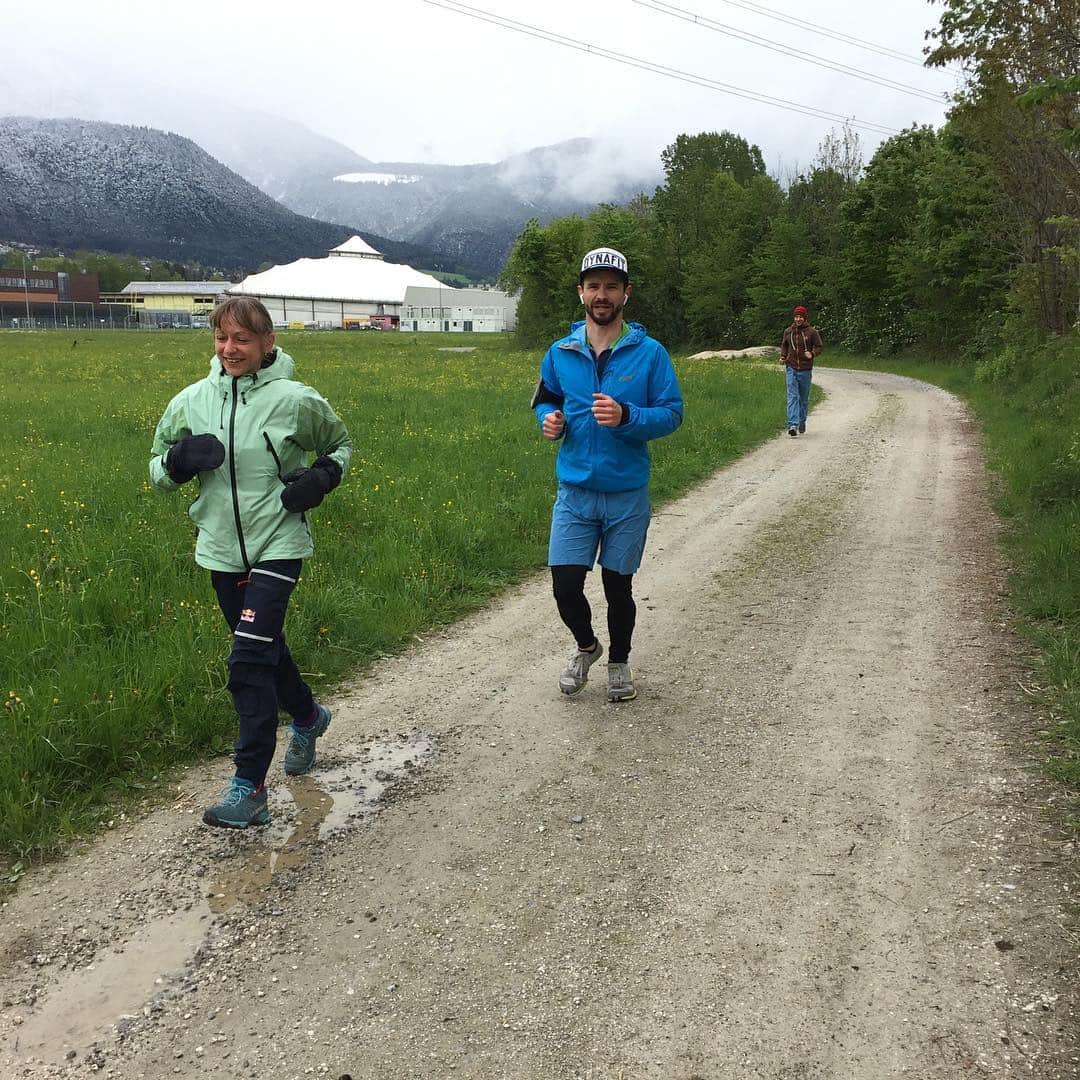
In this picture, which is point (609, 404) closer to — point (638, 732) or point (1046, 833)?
point (638, 732)

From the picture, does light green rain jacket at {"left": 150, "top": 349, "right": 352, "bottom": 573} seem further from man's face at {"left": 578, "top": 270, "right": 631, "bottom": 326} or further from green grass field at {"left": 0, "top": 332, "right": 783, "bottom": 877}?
man's face at {"left": 578, "top": 270, "right": 631, "bottom": 326}

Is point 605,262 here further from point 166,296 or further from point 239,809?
point 166,296

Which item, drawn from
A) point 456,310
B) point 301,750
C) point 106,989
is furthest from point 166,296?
point 106,989

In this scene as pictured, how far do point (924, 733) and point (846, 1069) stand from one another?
2.35m

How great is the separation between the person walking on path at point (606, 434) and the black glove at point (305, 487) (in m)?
1.23

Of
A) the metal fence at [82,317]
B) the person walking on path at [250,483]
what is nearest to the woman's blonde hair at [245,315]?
the person walking on path at [250,483]

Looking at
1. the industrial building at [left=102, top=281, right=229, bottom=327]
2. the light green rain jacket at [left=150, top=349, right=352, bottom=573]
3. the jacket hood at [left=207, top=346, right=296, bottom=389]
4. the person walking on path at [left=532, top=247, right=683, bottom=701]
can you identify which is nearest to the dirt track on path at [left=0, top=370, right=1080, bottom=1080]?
the person walking on path at [left=532, top=247, right=683, bottom=701]

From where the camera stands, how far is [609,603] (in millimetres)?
5039

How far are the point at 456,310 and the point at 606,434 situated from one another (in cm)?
16598

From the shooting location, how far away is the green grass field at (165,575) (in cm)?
417

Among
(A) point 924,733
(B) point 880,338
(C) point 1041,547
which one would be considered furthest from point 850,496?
(B) point 880,338

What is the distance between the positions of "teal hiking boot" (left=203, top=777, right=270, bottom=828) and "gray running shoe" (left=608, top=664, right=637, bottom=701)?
6.47 ft

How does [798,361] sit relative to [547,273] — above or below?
below

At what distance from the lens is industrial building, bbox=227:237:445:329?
158 metres
